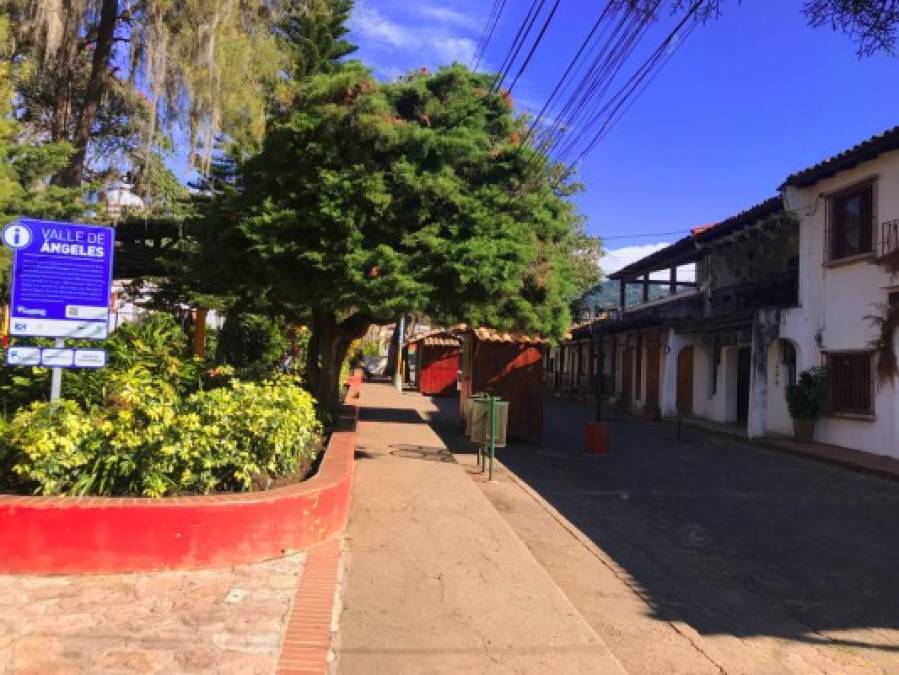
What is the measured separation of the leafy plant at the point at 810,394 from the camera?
657 inches

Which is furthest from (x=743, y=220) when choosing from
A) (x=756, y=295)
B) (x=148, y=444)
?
(x=148, y=444)

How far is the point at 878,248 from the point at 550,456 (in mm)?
7590

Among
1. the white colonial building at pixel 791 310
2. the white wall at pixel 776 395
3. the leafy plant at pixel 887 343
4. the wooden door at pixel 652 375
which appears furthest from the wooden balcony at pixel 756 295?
the wooden door at pixel 652 375

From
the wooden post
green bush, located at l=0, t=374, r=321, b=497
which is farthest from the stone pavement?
the wooden post

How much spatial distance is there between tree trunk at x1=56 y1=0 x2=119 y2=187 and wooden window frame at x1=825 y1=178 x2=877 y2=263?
1500 cm

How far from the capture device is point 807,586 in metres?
6.61

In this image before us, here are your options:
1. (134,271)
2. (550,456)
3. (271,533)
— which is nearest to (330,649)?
(271,533)

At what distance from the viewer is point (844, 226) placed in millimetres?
16641

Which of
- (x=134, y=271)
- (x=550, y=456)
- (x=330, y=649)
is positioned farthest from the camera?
(x=134, y=271)

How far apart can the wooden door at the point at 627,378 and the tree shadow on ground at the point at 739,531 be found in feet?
42.5

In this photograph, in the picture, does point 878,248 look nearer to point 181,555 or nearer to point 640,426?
point 640,426

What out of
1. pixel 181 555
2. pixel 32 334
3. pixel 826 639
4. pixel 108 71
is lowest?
pixel 826 639

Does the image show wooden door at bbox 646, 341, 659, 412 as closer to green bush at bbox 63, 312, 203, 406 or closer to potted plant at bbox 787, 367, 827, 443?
potted plant at bbox 787, 367, 827, 443

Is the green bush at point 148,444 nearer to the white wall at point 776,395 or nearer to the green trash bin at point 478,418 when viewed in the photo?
the green trash bin at point 478,418
